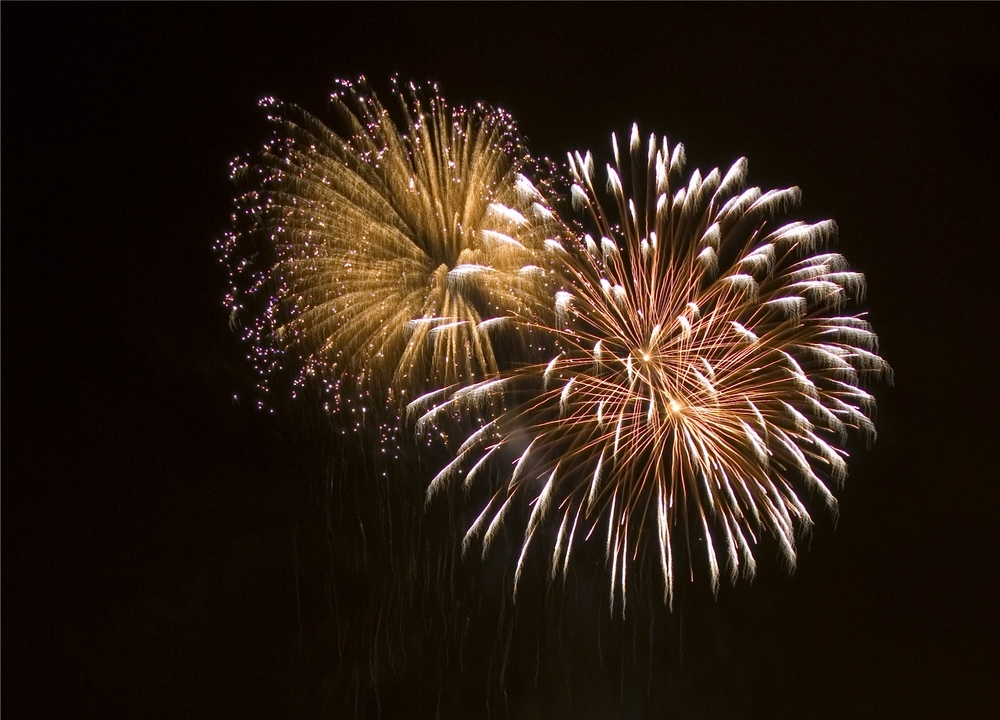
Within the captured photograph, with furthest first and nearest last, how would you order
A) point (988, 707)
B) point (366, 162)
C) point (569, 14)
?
point (988, 707) → point (569, 14) → point (366, 162)

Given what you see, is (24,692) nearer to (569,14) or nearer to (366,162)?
(366,162)

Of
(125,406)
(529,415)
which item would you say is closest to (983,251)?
(529,415)

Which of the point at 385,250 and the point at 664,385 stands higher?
the point at 385,250

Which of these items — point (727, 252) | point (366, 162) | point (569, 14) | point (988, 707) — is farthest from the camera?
point (988, 707)

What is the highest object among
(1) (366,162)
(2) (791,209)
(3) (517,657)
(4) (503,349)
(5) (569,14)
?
(5) (569,14)
